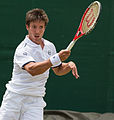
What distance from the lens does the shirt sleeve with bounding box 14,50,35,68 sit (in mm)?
2980

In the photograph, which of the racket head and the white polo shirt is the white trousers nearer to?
the white polo shirt

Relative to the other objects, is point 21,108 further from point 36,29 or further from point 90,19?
point 90,19

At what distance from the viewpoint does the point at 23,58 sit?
9.89 ft

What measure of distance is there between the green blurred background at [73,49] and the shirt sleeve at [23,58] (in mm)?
1938

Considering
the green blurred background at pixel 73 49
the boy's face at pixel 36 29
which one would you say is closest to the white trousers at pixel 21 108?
the boy's face at pixel 36 29

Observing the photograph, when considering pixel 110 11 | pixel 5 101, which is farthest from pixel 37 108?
pixel 110 11

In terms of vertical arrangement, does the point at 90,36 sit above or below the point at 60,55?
above

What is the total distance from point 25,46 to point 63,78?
81.3 inches

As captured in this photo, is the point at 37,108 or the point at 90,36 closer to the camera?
the point at 37,108

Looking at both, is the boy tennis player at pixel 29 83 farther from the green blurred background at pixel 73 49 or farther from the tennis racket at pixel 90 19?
the green blurred background at pixel 73 49

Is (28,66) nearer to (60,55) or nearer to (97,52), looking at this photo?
(60,55)

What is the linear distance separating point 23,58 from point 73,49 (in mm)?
Answer: 2118

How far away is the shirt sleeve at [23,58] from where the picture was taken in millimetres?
2980

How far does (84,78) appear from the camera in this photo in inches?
202
